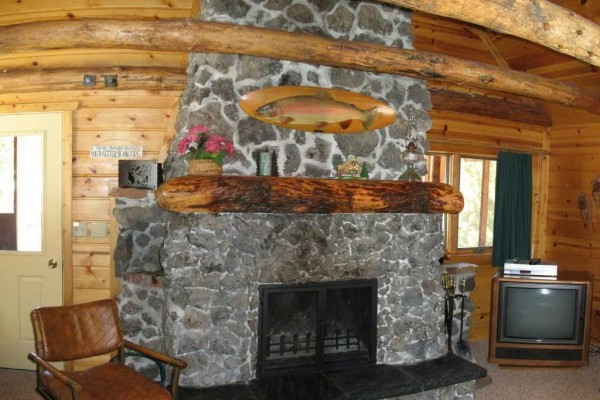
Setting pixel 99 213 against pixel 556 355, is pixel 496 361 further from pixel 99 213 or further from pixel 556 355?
pixel 99 213

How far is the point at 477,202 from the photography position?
16.5 feet

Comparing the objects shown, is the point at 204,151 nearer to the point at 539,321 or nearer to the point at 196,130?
the point at 196,130

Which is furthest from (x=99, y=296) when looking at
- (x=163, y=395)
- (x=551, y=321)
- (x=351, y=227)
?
(x=551, y=321)

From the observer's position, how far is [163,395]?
2355mm

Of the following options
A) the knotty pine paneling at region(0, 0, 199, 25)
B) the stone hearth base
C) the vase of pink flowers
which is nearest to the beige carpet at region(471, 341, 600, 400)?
the stone hearth base

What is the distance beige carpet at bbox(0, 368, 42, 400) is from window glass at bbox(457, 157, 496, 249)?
4.20m

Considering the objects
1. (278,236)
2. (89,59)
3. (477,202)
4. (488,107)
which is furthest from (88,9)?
(477,202)

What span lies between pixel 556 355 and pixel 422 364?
1616 mm

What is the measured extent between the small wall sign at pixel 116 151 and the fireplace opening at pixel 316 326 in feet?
5.42

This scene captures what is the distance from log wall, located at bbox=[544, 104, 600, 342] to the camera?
4734 millimetres

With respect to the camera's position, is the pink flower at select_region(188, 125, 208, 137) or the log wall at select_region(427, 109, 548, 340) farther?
the log wall at select_region(427, 109, 548, 340)

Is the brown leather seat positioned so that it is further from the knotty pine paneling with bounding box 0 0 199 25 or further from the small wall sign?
the knotty pine paneling with bounding box 0 0 199 25

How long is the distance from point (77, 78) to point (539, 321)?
4484 mm

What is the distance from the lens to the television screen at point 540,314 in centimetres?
400
